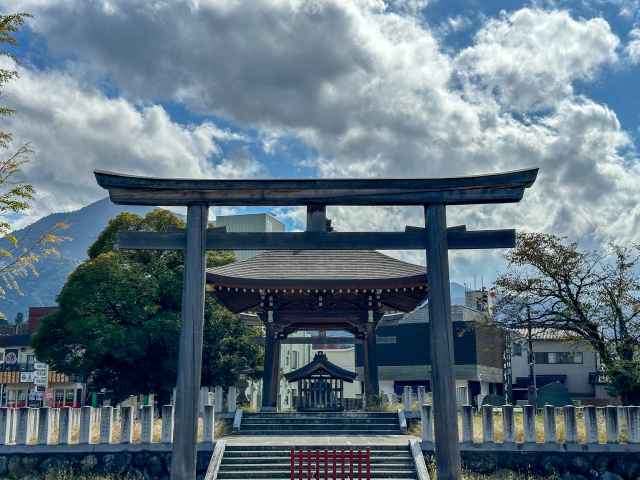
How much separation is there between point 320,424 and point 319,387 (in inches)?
153

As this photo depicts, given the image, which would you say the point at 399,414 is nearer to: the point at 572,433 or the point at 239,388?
the point at 572,433

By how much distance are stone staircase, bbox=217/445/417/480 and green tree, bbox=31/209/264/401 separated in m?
12.0

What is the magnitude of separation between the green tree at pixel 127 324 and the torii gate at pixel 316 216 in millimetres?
13438

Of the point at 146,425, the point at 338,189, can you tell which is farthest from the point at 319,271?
the point at 338,189

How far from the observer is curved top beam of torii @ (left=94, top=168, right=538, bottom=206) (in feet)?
38.3

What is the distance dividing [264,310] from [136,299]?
22.4ft

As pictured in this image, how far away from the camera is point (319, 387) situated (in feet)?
75.5

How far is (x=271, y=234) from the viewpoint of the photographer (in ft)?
39.3

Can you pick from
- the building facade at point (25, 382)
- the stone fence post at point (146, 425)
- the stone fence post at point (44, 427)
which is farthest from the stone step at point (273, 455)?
the building facade at point (25, 382)

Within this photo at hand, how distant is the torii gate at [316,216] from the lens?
11.5 meters

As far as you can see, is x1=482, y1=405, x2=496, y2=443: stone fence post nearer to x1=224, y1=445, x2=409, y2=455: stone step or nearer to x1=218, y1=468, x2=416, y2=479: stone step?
x1=224, y1=445, x2=409, y2=455: stone step

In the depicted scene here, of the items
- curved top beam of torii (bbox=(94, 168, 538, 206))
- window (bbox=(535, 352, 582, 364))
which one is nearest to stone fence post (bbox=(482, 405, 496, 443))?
curved top beam of torii (bbox=(94, 168, 538, 206))

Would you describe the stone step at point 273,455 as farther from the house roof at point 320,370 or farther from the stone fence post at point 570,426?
the house roof at point 320,370

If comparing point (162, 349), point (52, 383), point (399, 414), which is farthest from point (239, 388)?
point (52, 383)
